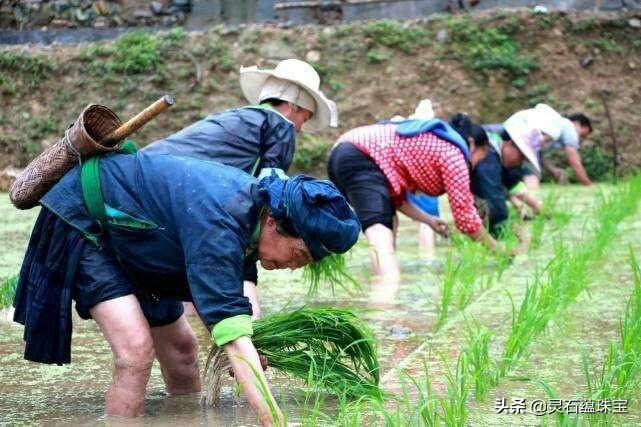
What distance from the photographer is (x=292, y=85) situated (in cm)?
520

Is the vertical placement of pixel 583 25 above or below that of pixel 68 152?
below

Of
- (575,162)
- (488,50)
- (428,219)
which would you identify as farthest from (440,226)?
(488,50)

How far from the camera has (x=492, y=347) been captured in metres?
4.23

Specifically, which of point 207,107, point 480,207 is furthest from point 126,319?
point 207,107

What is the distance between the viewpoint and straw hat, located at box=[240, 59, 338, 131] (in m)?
5.13

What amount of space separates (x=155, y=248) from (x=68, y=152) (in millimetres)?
399

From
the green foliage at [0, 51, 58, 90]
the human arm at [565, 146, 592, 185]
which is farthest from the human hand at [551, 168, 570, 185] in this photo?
the green foliage at [0, 51, 58, 90]

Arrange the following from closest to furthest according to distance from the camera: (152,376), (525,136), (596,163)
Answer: (152,376) → (525,136) → (596,163)

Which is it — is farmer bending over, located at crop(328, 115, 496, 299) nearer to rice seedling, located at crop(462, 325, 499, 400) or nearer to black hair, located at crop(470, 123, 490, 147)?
black hair, located at crop(470, 123, 490, 147)

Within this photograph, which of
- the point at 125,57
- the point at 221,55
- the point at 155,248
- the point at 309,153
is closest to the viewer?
the point at 155,248

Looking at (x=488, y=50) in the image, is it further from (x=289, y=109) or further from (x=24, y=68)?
(x=289, y=109)

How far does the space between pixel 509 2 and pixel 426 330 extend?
13.1 meters

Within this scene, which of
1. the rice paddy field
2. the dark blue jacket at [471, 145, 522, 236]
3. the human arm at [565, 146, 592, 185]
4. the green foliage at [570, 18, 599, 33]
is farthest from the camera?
the green foliage at [570, 18, 599, 33]

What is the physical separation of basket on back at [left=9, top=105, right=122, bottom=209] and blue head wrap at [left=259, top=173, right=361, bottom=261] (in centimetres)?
59
